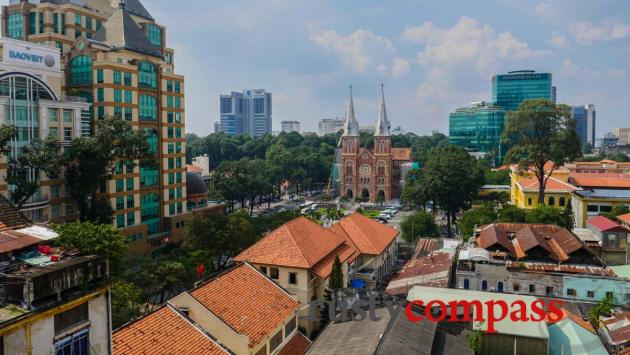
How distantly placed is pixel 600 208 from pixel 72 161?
47.8 metres

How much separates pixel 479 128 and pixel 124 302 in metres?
139

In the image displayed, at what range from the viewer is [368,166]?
305 ft

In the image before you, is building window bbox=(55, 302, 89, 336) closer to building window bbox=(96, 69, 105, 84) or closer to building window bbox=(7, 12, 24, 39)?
building window bbox=(96, 69, 105, 84)

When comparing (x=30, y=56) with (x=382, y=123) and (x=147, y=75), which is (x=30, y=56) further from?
(x=382, y=123)

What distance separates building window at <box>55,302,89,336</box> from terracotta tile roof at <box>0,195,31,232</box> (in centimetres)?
291

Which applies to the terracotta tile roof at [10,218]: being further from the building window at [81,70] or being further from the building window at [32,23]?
the building window at [32,23]

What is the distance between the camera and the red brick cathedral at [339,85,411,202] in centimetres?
9100

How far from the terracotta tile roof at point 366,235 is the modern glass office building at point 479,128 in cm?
10730

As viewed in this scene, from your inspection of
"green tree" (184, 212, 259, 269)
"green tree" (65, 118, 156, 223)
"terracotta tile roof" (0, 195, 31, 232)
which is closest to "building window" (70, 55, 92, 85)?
"green tree" (65, 118, 156, 223)

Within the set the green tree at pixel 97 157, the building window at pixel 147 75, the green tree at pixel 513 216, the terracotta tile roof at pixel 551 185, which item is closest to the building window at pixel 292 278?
the green tree at pixel 97 157

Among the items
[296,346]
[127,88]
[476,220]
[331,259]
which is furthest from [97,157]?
[476,220]

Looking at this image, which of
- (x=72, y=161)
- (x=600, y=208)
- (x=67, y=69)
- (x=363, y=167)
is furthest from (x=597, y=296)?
(x=363, y=167)

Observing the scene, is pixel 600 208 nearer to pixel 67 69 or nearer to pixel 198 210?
pixel 198 210

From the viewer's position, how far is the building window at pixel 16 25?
161 ft
